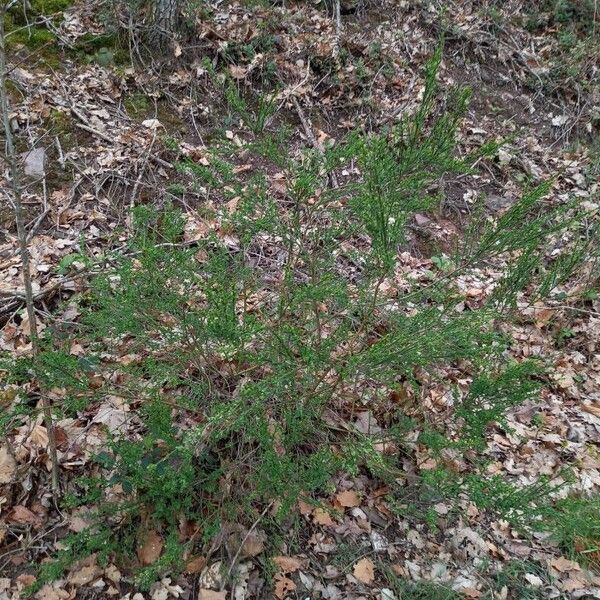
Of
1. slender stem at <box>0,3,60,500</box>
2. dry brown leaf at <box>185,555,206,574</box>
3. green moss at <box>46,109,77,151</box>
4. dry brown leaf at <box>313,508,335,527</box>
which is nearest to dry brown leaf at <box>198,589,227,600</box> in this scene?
dry brown leaf at <box>185,555,206,574</box>

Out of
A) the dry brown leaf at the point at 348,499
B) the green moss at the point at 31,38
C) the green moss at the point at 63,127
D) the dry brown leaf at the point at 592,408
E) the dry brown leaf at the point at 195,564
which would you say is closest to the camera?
the dry brown leaf at the point at 195,564

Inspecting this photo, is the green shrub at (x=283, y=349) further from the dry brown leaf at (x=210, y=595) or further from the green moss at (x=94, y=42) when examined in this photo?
the green moss at (x=94, y=42)

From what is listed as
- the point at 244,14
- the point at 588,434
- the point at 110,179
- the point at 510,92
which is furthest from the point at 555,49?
the point at 110,179

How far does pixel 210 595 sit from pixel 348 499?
0.93 m

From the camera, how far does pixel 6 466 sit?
2.85 m

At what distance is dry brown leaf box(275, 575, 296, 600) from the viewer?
2707 mm

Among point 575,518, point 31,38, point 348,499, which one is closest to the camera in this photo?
point 575,518

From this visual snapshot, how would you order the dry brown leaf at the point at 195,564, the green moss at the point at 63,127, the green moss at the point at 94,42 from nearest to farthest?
the dry brown leaf at the point at 195,564 < the green moss at the point at 63,127 < the green moss at the point at 94,42

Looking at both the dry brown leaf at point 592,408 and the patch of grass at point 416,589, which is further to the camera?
the dry brown leaf at point 592,408

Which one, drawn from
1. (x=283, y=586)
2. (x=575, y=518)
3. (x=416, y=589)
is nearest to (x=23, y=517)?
(x=283, y=586)

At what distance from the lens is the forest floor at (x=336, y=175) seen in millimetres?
2793

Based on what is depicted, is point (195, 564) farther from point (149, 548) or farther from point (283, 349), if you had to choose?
point (283, 349)

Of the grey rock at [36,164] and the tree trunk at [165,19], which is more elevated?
the tree trunk at [165,19]

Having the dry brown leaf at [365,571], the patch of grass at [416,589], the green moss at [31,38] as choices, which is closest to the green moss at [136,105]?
the green moss at [31,38]
